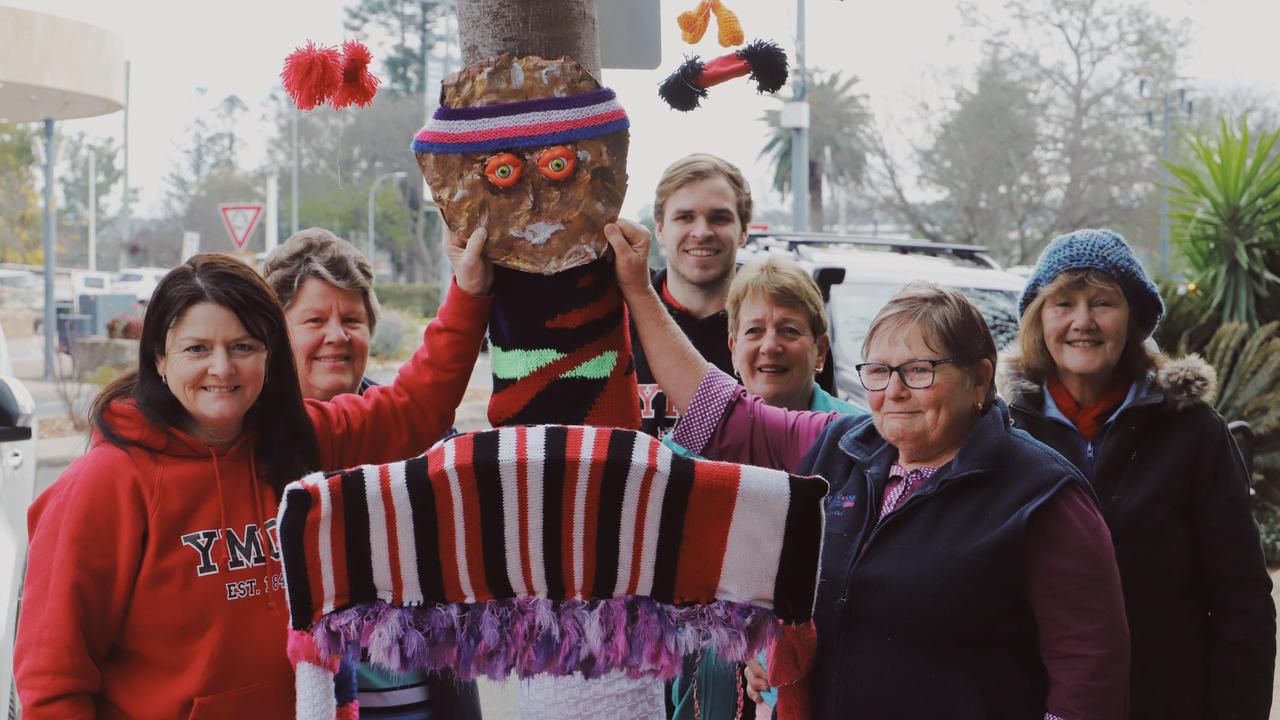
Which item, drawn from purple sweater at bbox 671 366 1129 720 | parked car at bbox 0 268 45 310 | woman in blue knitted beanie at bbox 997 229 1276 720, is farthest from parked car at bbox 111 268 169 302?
purple sweater at bbox 671 366 1129 720

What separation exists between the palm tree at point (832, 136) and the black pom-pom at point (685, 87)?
26.8 metres

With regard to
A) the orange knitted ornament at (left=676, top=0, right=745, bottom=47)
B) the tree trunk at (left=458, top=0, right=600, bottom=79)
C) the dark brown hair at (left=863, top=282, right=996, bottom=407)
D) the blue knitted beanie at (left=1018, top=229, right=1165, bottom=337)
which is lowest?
the dark brown hair at (left=863, top=282, right=996, bottom=407)

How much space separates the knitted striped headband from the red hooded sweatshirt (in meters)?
0.29

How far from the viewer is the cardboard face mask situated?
70.5 inches

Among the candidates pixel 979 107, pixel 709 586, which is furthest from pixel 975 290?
pixel 979 107

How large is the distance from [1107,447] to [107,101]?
5364mm

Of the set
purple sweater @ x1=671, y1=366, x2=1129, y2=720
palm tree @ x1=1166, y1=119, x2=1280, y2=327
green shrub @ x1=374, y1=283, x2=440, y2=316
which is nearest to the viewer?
purple sweater @ x1=671, y1=366, x2=1129, y2=720

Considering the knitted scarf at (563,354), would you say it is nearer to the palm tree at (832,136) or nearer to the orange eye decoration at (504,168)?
the orange eye decoration at (504,168)

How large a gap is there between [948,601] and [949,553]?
3.2 inches

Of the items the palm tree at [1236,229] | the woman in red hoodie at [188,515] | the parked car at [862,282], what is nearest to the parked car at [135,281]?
the parked car at [862,282]

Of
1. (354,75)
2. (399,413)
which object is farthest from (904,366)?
(354,75)

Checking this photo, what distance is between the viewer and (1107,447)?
257cm

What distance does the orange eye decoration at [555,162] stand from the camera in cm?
179

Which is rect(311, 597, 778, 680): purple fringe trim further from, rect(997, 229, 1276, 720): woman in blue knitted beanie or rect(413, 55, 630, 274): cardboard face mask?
rect(997, 229, 1276, 720): woman in blue knitted beanie
